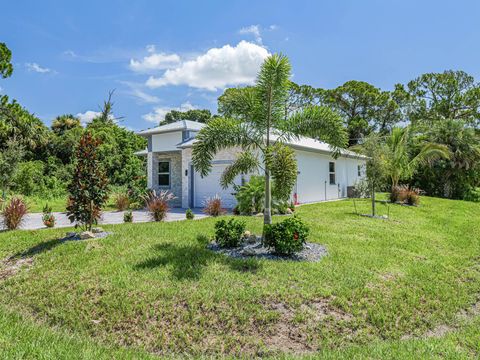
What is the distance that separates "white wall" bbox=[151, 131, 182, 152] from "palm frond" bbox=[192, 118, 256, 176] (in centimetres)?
1090

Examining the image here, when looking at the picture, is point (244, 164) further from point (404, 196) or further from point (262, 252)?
point (404, 196)

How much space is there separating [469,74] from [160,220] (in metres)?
37.5

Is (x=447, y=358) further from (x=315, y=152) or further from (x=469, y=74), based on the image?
(x=469, y=74)

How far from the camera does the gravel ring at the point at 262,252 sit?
675 centimetres

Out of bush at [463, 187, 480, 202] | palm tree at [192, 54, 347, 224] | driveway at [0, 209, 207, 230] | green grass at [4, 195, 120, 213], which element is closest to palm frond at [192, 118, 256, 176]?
palm tree at [192, 54, 347, 224]

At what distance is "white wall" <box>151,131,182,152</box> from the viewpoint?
60.5ft

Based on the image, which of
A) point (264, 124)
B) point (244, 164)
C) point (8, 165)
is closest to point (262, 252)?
point (244, 164)

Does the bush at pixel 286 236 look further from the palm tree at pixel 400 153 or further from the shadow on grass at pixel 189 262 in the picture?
the palm tree at pixel 400 153

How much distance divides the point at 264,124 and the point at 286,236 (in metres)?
2.58

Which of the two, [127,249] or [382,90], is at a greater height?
[382,90]

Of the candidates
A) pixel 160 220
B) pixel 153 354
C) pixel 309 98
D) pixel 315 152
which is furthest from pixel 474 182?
pixel 153 354

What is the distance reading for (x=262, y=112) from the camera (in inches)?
296

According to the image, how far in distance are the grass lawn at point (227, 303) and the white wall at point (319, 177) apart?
10.0 m

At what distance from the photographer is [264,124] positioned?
764 centimetres
